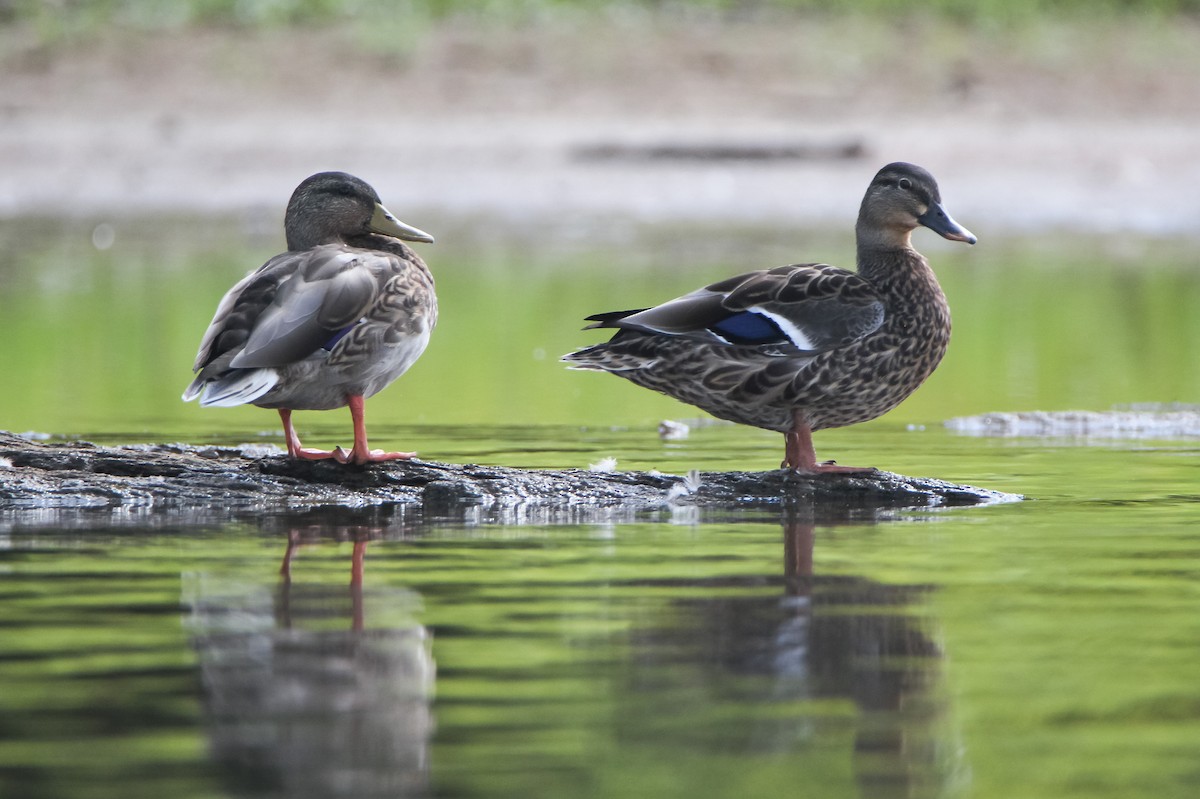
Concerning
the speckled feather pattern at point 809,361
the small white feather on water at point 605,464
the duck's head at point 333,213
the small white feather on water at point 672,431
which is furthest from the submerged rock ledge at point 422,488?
the small white feather on water at point 672,431

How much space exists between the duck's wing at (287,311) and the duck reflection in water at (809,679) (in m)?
1.80

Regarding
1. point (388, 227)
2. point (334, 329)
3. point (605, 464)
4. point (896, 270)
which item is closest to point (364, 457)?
point (334, 329)

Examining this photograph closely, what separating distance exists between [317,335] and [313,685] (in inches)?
93.6

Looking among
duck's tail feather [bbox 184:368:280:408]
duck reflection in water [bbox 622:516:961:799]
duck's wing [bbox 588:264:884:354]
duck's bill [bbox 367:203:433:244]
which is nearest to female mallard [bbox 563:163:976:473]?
duck's wing [bbox 588:264:884:354]

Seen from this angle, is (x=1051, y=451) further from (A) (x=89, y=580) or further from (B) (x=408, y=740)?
(B) (x=408, y=740)

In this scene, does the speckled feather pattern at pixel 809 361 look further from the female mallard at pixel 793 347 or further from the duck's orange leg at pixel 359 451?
the duck's orange leg at pixel 359 451

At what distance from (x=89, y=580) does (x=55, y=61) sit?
19.1m

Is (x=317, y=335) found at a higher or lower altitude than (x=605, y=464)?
higher

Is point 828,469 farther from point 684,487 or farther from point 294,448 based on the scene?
point 294,448

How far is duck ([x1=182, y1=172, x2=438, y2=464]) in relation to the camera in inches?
249

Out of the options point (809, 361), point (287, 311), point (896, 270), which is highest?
point (896, 270)

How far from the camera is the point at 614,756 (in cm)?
369

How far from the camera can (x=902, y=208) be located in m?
7.18

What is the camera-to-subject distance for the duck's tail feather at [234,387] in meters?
6.26
